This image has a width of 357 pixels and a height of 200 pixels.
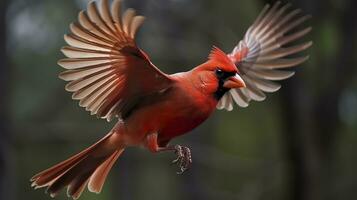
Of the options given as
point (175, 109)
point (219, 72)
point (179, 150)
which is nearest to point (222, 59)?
point (219, 72)

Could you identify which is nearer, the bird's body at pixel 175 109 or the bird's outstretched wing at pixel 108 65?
the bird's outstretched wing at pixel 108 65

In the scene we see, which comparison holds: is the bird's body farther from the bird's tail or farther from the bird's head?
the bird's tail

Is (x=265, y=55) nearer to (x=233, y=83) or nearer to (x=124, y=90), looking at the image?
(x=233, y=83)

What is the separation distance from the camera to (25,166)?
1129cm

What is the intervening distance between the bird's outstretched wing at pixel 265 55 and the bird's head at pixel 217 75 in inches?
36.4

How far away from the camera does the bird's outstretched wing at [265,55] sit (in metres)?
5.84

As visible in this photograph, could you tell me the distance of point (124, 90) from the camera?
491 cm

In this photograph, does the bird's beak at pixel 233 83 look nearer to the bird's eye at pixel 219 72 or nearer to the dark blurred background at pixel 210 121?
the bird's eye at pixel 219 72

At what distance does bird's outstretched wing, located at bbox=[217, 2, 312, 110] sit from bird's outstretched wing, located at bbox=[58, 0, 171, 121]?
42.0 inches

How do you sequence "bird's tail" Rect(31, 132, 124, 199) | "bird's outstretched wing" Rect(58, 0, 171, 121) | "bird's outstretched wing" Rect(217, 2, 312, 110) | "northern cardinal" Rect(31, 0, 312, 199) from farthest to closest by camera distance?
"bird's outstretched wing" Rect(217, 2, 312, 110)
"bird's tail" Rect(31, 132, 124, 199)
"northern cardinal" Rect(31, 0, 312, 199)
"bird's outstretched wing" Rect(58, 0, 171, 121)

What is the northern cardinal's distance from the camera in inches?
177

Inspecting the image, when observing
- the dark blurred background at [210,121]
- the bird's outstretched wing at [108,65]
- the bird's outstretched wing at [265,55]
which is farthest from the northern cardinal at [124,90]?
the dark blurred background at [210,121]

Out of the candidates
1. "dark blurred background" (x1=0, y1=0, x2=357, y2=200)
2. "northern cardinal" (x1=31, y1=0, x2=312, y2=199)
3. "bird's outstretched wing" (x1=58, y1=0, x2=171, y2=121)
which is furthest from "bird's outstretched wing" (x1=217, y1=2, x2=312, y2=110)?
"dark blurred background" (x1=0, y1=0, x2=357, y2=200)

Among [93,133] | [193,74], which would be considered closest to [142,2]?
[93,133]
